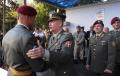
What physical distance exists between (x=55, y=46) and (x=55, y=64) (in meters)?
0.33

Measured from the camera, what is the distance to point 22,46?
165 inches

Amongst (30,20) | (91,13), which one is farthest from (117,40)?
(91,13)

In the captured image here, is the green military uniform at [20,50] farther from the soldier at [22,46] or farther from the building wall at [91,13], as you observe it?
the building wall at [91,13]

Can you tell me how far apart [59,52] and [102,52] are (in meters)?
2.12

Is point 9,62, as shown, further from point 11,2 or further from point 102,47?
point 11,2

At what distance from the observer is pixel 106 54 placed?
6.52 metres

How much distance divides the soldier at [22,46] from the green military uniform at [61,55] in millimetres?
283

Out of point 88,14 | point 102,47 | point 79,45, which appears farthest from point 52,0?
point 102,47

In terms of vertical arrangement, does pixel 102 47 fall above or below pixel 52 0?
below

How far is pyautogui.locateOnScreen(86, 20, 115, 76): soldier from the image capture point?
6.47 metres

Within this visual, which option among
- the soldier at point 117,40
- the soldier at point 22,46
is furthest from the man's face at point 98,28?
the soldier at point 22,46

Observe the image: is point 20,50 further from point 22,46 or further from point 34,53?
point 34,53

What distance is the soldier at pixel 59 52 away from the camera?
14.5ft

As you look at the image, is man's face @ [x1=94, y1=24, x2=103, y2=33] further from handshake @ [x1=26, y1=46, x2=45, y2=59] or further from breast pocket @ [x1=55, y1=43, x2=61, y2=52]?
handshake @ [x1=26, y1=46, x2=45, y2=59]
